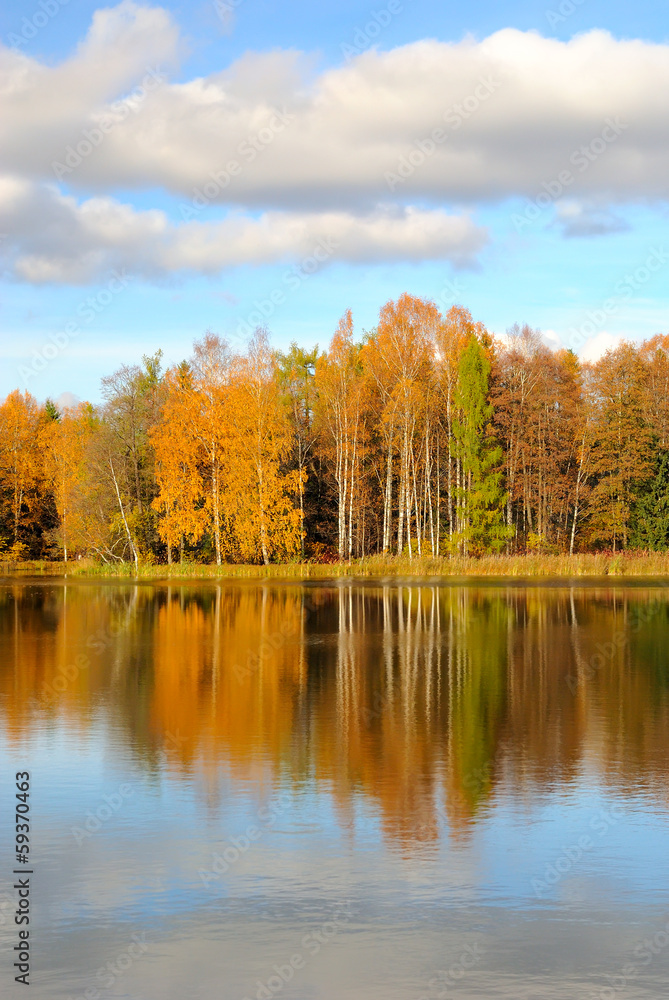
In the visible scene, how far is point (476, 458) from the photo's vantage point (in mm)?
65438

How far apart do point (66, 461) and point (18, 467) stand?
195 inches

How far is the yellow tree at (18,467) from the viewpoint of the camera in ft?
271

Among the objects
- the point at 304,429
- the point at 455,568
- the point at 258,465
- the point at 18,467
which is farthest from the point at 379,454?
the point at 18,467

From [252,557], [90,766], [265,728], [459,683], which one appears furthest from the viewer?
[252,557]

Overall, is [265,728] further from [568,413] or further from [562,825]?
[568,413]

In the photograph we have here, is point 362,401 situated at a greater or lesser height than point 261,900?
greater

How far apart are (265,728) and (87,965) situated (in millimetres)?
8617

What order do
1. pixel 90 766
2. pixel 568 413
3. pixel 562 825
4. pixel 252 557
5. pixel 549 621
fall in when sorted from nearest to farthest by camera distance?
pixel 562 825, pixel 90 766, pixel 549 621, pixel 252 557, pixel 568 413

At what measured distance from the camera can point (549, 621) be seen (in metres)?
35.4

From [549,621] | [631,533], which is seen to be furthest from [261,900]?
[631,533]

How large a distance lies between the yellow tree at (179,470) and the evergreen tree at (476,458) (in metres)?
16.1

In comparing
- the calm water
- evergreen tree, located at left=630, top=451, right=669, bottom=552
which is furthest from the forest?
the calm water

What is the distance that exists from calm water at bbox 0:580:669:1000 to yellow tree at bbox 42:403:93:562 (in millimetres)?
53409

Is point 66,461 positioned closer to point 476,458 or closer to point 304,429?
point 304,429
